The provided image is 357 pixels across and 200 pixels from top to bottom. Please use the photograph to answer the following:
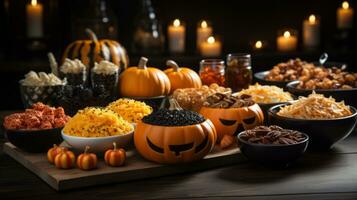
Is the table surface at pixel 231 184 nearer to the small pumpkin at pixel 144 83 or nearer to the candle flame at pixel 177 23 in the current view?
the small pumpkin at pixel 144 83

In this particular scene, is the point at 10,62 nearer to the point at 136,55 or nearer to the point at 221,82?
the point at 136,55

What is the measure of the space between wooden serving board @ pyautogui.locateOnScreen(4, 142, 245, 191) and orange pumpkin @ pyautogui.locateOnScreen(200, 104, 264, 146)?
7 cm

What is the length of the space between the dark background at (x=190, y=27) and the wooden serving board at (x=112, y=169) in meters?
2.24

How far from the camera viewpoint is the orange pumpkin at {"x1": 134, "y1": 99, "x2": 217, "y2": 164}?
7.00ft

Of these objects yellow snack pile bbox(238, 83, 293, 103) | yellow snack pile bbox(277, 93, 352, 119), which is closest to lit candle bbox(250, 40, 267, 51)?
yellow snack pile bbox(238, 83, 293, 103)

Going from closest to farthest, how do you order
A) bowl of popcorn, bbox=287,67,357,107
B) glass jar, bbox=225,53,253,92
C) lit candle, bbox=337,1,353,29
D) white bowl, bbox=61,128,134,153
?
white bowl, bbox=61,128,134,153
bowl of popcorn, bbox=287,67,357,107
glass jar, bbox=225,53,253,92
lit candle, bbox=337,1,353,29

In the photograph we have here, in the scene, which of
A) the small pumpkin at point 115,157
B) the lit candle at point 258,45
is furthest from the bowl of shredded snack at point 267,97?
the lit candle at point 258,45

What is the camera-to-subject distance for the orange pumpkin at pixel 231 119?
7.72 ft

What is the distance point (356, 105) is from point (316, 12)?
2406 mm

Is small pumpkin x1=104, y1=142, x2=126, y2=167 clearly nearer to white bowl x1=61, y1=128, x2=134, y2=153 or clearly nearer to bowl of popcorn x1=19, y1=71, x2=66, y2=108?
white bowl x1=61, y1=128, x2=134, y2=153

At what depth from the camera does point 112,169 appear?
210 centimetres

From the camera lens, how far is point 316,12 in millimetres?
5086

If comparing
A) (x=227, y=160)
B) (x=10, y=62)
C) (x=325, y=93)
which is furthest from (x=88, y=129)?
(x=10, y=62)

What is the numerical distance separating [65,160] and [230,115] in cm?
58
